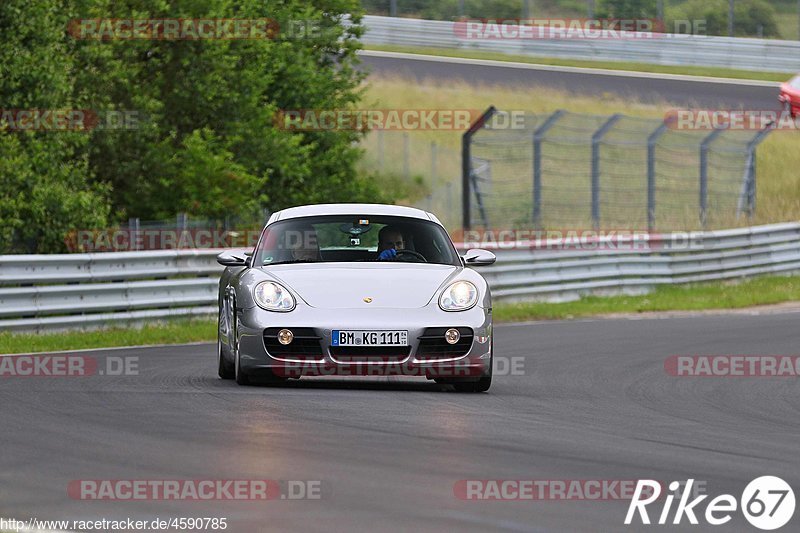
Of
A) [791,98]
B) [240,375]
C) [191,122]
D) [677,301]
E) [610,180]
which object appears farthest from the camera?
[610,180]

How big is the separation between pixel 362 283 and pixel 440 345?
26.5 inches

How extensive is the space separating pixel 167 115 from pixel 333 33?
7.38 m

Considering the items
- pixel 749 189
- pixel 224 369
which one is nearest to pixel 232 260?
pixel 224 369

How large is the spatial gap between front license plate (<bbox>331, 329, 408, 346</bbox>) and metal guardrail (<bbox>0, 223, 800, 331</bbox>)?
6.59 m

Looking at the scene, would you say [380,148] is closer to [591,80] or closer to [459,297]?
[591,80]

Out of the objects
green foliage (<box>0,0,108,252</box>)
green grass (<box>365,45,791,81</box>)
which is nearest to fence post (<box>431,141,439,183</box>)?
green grass (<box>365,45,791,81</box>)

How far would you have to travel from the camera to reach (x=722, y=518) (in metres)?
6.16

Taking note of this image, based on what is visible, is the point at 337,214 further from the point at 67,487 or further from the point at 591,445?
the point at 67,487

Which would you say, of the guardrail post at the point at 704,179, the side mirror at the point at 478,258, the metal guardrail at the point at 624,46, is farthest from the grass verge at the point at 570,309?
the metal guardrail at the point at 624,46

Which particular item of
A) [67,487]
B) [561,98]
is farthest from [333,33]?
[67,487]

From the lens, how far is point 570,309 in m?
21.6

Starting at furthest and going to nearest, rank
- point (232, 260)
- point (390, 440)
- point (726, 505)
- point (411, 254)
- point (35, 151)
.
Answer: point (35, 151) → point (232, 260) → point (411, 254) → point (390, 440) → point (726, 505)

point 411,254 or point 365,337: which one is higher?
point 411,254


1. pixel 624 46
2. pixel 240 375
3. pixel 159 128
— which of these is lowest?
pixel 240 375
